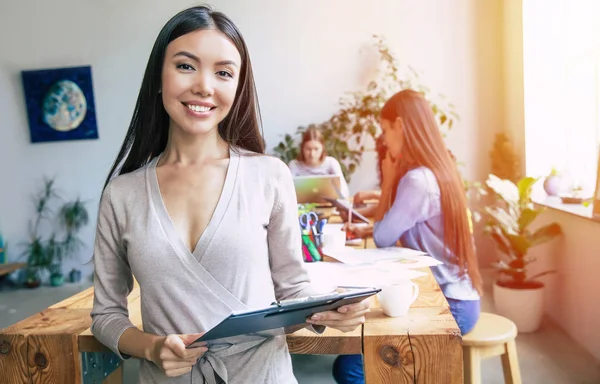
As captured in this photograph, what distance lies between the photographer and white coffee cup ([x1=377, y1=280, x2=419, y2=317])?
3.76 ft

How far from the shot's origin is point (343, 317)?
923 mm

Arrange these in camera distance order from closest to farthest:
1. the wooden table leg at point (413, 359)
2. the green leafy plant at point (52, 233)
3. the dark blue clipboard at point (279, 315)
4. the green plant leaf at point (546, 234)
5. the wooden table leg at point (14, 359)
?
the dark blue clipboard at point (279, 315) → the wooden table leg at point (413, 359) → the wooden table leg at point (14, 359) → the green plant leaf at point (546, 234) → the green leafy plant at point (52, 233)

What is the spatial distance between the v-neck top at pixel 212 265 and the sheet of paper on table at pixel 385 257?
0.67 m

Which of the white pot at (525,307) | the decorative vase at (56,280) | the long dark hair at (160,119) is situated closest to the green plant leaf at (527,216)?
the white pot at (525,307)

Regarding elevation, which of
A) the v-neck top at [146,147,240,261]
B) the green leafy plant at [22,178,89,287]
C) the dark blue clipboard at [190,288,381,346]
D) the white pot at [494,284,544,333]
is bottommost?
the white pot at [494,284,544,333]

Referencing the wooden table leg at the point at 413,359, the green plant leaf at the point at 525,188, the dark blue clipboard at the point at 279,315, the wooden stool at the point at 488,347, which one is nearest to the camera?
the dark blue clipboard at the point at 279,315

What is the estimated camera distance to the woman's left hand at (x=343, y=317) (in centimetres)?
91

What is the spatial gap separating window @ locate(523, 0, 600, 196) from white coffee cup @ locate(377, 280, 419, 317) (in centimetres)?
266

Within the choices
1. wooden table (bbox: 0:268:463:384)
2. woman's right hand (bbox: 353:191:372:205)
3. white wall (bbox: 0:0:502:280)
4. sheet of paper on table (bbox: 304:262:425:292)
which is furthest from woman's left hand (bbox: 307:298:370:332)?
white wall (bbox: 0:0:502:280)

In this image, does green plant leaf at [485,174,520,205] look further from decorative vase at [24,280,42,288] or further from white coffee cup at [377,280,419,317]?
decorative vase at [24,280,42,288]

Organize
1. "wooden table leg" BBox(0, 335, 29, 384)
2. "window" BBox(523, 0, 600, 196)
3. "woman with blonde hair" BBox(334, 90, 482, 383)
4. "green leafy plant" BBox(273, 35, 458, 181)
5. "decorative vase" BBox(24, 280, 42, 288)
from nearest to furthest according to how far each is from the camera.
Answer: "wooden table leg" BBox(0, 335, 29, 384) < "woman with blonde hair" BBox(334, 90, 482, 383) < "window" BBox(523, 0, 600, 196) < "green leafy plant" BBox(273, 35, 458, 181) < "decorative vase" BBox(24, 280, 42, 288)

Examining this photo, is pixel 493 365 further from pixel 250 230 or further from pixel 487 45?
pixel 487 45

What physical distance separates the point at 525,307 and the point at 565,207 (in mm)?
631

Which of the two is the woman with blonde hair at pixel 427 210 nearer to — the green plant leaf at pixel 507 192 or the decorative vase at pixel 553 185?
the green plant leaf at pixel 507 192
